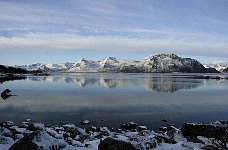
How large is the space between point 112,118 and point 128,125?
571 cm

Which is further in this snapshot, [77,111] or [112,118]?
[77,111]

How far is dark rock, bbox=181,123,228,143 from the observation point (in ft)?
68.8

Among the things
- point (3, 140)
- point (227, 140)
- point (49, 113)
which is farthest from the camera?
point (49, 113)

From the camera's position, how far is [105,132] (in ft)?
92.3

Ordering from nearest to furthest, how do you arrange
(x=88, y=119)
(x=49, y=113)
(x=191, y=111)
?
(x=88, y=119), (x=49, y=113), (x=191, y=111)

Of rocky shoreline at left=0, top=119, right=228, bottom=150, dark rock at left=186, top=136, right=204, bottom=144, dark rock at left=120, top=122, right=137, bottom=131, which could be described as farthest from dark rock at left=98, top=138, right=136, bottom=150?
dark rock at left=120, top=122, right=137, bottom=131

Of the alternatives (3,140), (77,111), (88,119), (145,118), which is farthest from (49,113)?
(3,140)

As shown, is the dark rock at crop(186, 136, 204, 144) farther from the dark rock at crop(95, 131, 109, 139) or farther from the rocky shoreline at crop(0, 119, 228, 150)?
the dark rock at crop(95, 131, 109, 139)

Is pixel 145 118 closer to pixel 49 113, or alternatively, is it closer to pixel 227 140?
pixel 49 113

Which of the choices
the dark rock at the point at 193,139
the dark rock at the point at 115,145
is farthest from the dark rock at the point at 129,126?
the dark rock at the point at 115,145

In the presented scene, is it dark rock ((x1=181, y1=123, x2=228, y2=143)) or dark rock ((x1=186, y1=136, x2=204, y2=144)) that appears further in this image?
dark rock ((x1=181, y1=123, x2=228, y2=143))

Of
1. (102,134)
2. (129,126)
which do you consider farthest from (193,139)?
(129,126)

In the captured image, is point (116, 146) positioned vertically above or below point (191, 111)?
above

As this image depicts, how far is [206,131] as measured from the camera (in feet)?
71.7
